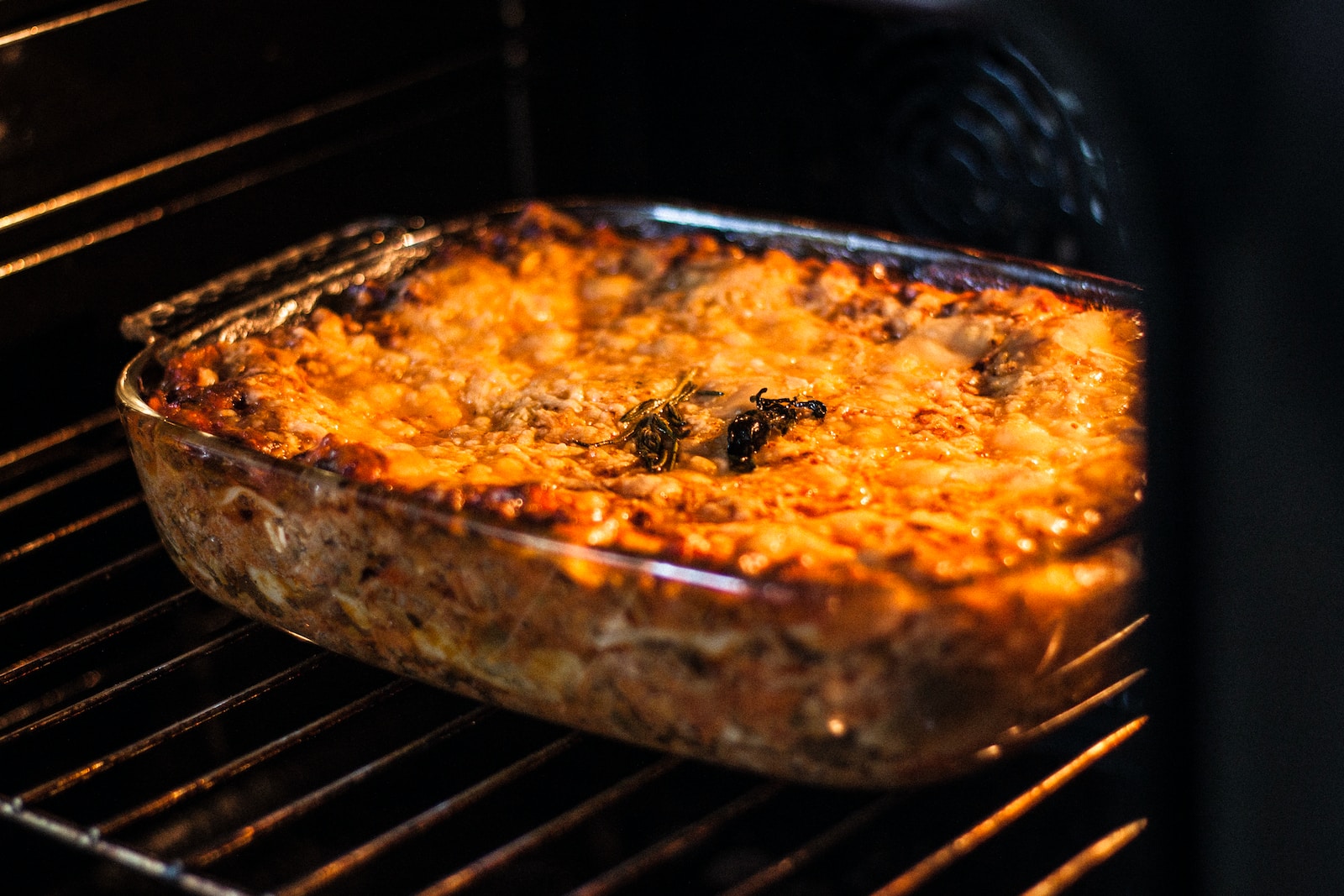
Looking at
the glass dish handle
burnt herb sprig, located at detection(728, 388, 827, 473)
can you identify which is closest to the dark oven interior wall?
the glass dish handle

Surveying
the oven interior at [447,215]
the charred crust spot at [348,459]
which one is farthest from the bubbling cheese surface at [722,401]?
the oven interior at [447,215]

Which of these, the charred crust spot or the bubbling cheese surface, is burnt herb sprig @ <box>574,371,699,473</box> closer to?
the bubbling cheese surface

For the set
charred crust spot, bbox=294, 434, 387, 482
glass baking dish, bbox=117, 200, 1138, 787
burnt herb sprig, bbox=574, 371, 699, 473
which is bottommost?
glass baking dish, bbox=117, 200, 1138, 787

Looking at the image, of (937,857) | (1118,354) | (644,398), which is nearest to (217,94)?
(644,398)

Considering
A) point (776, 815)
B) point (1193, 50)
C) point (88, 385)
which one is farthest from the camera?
point (88, 385)

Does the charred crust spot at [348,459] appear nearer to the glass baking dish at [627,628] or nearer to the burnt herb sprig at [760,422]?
the glass baking dish at [627,628]

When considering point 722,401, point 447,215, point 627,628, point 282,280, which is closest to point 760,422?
point 722,401

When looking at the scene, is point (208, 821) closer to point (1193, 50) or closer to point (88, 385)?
point (88, 385)
